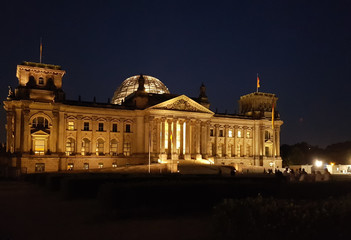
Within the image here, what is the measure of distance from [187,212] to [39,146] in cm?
5472

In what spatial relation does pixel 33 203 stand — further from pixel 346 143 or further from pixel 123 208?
pixel 346 143

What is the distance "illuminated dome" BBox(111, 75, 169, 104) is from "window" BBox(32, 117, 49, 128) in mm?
29489

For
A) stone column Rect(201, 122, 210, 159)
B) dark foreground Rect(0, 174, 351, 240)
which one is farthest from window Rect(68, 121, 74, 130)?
dark foreground Rect(0, 174, 351, 240)

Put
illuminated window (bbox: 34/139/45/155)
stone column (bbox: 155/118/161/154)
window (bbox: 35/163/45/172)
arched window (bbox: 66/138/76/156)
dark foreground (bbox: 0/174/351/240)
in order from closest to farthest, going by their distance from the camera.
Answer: dark foreground (bbox: 0/174/351/240) < window (bbox: 35/163/45/172) < illuminated window (bbox: 34/139/45/155) < arched window (bbox: 66/138/76/156) < stone column (bbox: 155/118/161/154)

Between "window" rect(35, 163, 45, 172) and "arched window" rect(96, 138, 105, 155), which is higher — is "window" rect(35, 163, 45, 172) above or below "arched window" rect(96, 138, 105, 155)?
below

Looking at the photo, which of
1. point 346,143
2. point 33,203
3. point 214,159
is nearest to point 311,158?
point 346,143

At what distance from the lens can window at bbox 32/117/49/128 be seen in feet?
217

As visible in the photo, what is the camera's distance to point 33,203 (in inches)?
969

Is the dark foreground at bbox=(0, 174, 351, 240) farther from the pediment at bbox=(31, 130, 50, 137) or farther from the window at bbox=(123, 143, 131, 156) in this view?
the window at bbox=(123, 143, 131, 156)

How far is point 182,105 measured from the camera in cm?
7888

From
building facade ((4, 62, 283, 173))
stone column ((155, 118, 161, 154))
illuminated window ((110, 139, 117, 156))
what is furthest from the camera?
stone column ((155, 118, 161, 154))

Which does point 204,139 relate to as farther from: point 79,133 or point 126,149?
point 79,133

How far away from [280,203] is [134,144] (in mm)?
67209

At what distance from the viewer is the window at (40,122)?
6600cm
